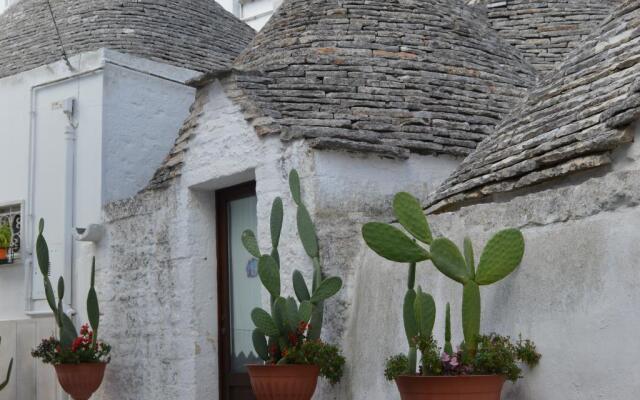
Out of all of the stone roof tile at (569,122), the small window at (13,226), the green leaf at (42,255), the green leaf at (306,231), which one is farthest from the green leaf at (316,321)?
the small window at (13,226)

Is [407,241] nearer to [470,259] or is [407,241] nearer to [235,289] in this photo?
[470,259]

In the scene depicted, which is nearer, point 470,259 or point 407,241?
point 470,259

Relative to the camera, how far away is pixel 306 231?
666cm

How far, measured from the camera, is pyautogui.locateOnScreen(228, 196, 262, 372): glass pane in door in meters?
7.96

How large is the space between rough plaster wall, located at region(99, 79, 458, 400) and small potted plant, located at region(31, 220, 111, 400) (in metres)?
0.22

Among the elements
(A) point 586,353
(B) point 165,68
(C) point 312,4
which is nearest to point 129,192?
(B) point 165,68

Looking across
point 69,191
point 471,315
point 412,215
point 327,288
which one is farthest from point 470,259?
point 69,191

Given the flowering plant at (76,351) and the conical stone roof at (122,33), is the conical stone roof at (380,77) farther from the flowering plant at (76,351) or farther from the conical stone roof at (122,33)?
the flowering plant at (76,351)

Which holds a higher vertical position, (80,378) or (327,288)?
(327,288)

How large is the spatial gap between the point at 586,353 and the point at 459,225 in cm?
138

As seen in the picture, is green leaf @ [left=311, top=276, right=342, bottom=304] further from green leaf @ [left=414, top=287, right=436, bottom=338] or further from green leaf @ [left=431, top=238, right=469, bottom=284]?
green leaf @ [left=431, top=238, right=469, bottom=284]

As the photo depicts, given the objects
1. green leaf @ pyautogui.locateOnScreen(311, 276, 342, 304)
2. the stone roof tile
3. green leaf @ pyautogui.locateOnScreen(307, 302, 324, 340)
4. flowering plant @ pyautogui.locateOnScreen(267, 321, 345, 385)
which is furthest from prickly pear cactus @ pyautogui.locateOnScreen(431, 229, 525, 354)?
green leaf @ pyautogui.locateOnScreen(307, 302, 324, 340)

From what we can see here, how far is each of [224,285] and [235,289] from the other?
0.10m

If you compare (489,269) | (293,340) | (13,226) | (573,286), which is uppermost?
(13,226)
